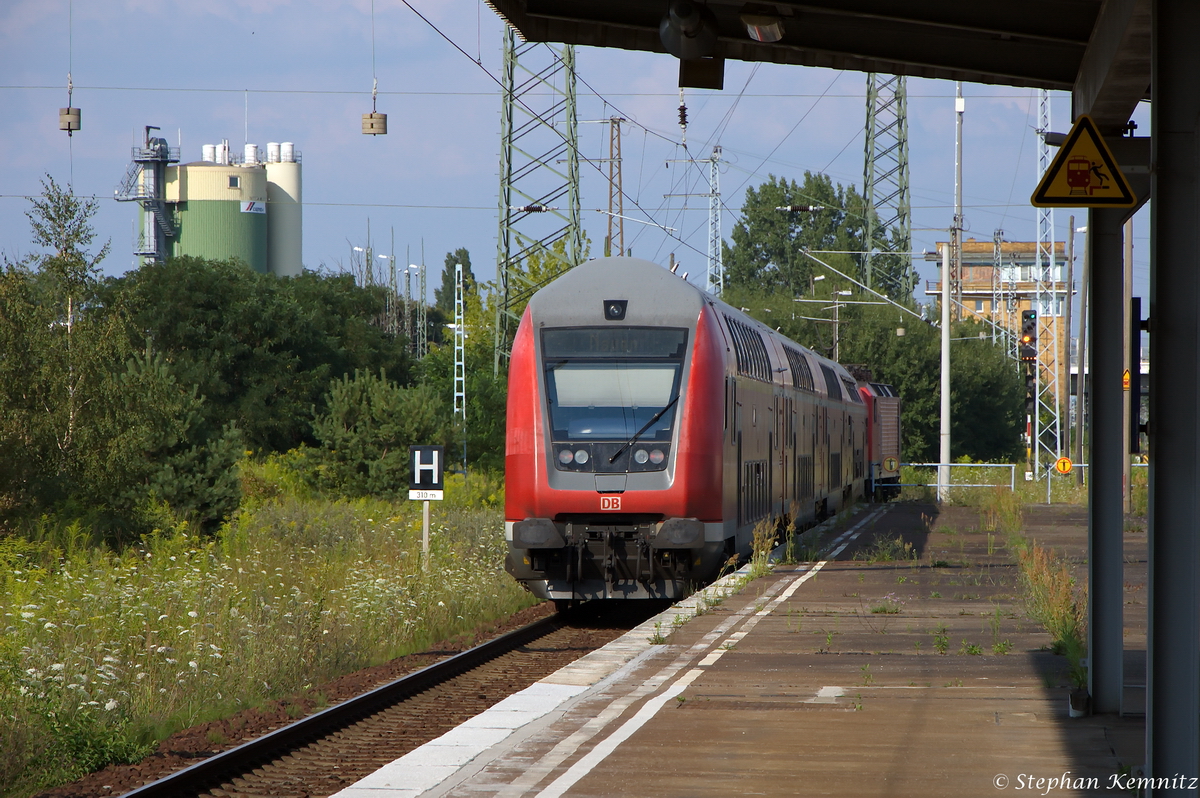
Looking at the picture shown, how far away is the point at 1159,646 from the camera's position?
5367 mm

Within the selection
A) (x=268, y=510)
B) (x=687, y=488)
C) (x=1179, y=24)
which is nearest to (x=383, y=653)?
(x=687, y=488)

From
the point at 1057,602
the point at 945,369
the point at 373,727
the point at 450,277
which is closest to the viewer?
the point at 373,727

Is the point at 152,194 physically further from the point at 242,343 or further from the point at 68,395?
the point at 68,395

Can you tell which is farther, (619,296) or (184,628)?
(619,296)

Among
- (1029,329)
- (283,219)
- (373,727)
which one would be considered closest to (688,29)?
(373,727)

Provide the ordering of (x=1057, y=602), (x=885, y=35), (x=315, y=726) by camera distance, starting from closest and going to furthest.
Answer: (x=885, y=35), (x=315, y=726), (x=1057, y=602)

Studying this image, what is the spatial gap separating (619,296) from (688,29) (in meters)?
6.35

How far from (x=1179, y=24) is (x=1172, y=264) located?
97 centimetres

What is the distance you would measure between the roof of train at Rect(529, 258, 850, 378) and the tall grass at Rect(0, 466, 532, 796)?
382 cm

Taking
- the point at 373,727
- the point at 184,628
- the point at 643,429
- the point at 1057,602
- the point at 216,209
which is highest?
the point at 216,209

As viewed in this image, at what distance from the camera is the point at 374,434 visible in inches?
1399

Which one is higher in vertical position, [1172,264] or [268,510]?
[1172,264]

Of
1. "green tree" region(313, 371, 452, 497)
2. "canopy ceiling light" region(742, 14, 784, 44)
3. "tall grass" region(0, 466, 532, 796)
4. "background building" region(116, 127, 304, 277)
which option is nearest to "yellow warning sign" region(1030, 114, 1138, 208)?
"canopy ceiling light" region(742, 14, 784, 44)

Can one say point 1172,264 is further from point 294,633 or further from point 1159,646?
point 294,633
